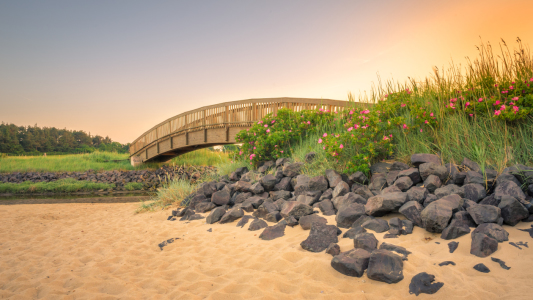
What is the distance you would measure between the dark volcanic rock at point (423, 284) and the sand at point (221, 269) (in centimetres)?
5

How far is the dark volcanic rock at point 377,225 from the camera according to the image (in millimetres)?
3354

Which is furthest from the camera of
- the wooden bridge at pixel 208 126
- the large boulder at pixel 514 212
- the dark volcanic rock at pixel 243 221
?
the wooden bridge at pixel 208 126

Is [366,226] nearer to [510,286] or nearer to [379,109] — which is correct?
[510,286]

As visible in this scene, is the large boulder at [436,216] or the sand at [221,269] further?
the large boulder at [436,216]

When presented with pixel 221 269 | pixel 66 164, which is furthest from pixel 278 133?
pixel 66 164

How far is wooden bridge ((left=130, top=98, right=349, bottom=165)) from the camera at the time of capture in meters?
10.9

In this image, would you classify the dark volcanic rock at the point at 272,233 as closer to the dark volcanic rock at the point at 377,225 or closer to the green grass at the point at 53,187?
the dark volcanic rock at the point at 377,225

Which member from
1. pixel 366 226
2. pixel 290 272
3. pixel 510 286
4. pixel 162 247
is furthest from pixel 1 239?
pixel 510 286

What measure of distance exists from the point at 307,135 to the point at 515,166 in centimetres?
472

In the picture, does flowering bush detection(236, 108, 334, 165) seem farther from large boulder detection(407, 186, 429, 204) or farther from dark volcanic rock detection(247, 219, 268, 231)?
large boulder detection(407, 186, 429, 204)

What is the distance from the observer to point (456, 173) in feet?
12.8

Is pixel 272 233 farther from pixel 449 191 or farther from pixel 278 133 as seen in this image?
pixel 278 133

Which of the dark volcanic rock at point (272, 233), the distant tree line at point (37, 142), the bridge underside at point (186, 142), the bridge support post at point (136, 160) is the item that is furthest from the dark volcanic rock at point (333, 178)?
the distant tree line at point (37, 142)

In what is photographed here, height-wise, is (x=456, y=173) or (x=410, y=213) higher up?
(x=456, y=173)
